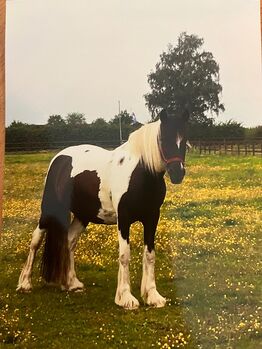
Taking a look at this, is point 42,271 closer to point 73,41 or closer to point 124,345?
point 124,345

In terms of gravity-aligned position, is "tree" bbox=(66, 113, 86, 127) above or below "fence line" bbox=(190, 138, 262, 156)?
above

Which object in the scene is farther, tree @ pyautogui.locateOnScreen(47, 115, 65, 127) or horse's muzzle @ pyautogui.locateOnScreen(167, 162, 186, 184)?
tree @ pyautogui.locateOnScreen(47, 115, 65, 127)

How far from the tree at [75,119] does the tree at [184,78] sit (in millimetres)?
202

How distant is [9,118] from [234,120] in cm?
69

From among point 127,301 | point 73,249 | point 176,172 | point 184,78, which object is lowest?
point 127,301

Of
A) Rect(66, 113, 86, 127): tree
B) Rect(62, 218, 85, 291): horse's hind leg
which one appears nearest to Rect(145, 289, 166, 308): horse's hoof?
Rect(62, 218, 85, 291): horse's hind leg

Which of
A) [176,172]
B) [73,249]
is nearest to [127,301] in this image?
[73,249]

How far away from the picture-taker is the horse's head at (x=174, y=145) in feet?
5.04

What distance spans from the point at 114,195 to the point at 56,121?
30 centimetres

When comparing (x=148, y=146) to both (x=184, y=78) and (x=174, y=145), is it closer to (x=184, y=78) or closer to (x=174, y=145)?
(x=174, y=145)

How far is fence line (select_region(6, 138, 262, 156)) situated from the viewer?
62.9 inches

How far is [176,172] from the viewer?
1.54m

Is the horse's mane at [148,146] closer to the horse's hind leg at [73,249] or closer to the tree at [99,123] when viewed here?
the tree at [99,123]

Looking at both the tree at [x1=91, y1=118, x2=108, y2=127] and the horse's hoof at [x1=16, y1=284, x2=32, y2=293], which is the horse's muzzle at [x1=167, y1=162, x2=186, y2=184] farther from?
the horse's hoof at [x1=16, y1=284, x2=32, y2=293]
